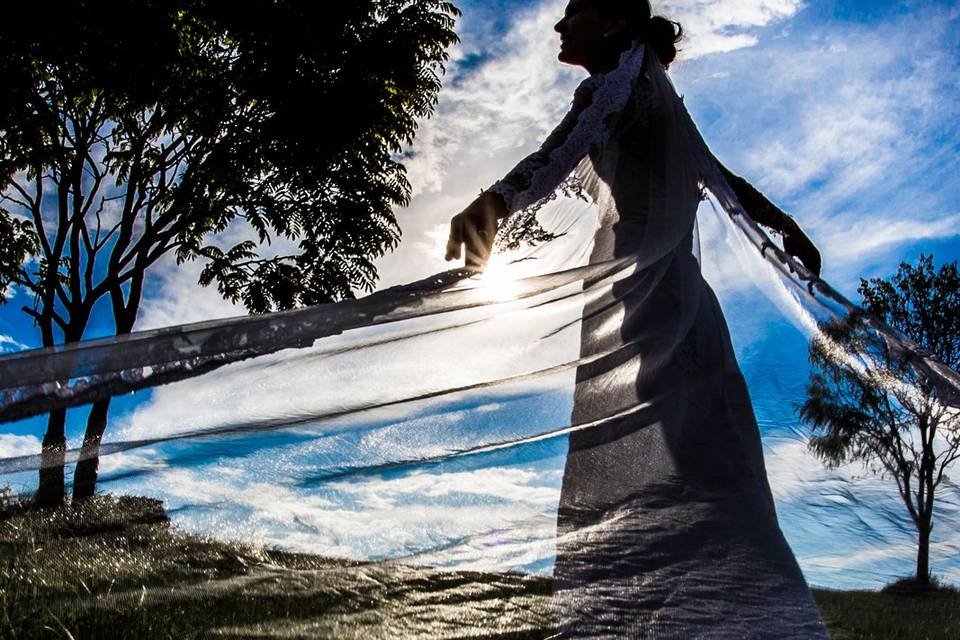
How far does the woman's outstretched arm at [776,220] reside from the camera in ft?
8.82

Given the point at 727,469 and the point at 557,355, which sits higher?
the point at 557,355

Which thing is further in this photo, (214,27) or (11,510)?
(214,27)

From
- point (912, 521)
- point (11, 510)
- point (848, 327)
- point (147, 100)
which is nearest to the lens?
point (11, 510)

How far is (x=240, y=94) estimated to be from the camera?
436 inches

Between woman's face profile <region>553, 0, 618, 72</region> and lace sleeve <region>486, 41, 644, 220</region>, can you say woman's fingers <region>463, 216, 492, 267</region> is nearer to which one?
lace sleeve <region>486, 41, 644, 220</region>

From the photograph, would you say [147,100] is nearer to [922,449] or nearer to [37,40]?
[37,40]

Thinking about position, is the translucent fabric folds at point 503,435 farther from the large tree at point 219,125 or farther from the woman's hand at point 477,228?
the large tree at point 219,125

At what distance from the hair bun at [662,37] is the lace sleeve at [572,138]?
0.35 metres

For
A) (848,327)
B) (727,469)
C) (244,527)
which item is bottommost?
(244,527)

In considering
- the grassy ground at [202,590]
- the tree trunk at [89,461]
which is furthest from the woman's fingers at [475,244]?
the tree trunk at [89,461]

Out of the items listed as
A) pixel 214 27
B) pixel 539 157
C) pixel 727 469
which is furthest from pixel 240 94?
pixel 727 469

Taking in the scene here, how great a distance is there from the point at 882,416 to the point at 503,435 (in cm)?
113

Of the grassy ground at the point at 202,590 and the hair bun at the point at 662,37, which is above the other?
the hair bun at the point at 662,37

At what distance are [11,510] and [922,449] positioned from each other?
2309mm
